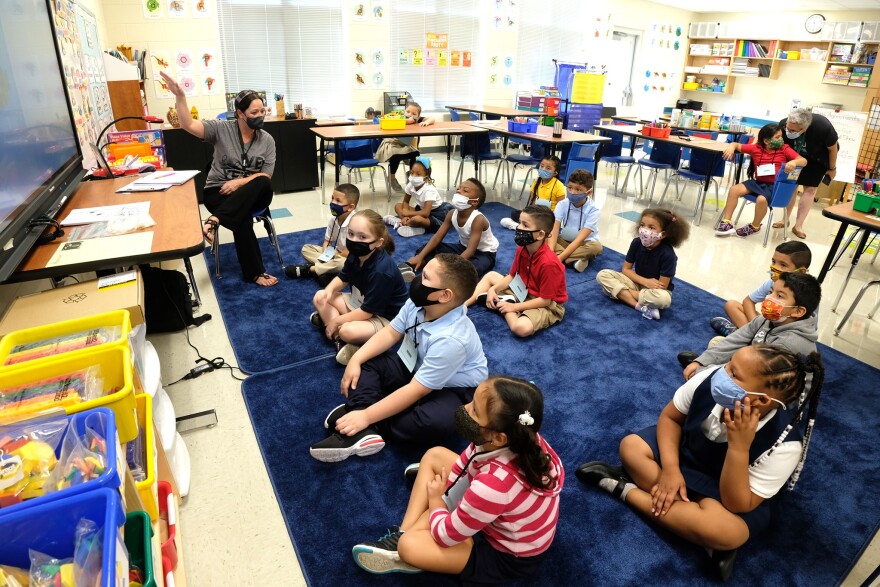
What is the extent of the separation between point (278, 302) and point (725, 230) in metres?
4.30

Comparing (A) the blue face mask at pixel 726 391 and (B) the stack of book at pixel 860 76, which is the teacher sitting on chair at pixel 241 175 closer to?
(A) the blue face mask at pixel 726 391

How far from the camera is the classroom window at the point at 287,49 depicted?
6.54 metres

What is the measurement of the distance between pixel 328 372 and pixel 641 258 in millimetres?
2241

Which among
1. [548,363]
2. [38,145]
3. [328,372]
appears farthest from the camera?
[548,363]

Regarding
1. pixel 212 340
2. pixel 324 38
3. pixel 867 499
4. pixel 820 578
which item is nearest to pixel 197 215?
pixel 212 340

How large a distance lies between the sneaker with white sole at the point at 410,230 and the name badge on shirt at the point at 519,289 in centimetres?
160

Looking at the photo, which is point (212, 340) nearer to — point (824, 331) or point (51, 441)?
point (51, 441)

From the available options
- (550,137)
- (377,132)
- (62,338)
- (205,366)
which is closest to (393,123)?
(377,132)

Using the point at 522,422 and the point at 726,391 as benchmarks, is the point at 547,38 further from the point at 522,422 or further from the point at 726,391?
the point at 522,422

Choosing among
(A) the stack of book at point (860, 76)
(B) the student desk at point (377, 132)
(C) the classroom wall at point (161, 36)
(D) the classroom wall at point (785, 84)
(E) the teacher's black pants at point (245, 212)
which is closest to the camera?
(E) the teacher's black pants at point (245, 212)

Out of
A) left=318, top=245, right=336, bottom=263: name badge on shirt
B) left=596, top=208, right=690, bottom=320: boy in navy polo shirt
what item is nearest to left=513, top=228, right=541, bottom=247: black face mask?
left=596, top=208, right=690, bottom=320: boy in navy polo shirt

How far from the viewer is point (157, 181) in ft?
9.31

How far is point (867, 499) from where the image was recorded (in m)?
1.92

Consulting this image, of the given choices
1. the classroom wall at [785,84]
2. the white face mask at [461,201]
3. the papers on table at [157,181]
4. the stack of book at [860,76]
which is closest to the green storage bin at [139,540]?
the papers on table at [157,181]
